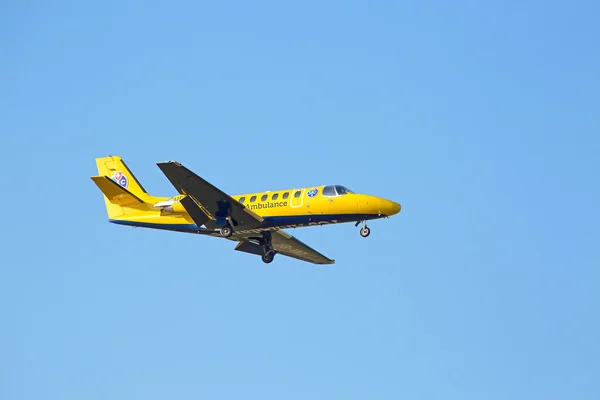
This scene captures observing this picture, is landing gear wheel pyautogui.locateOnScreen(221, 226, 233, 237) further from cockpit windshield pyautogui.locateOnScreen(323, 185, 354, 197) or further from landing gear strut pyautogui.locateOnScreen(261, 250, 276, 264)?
cockpit windshield pyautogui.locateOnScreen(323, 185, 354, 197)

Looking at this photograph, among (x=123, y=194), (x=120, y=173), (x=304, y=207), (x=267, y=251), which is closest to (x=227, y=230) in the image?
(x=267, y=251)

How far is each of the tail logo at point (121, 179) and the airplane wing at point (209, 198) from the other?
7.40 metres

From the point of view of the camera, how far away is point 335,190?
44688 millimetres

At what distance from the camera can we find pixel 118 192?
49688 millimetres

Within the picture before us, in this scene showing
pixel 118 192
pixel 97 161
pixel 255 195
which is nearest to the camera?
pixel 255 195

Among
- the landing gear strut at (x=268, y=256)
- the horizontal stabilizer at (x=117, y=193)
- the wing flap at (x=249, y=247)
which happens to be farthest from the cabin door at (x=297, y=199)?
the horizontal stabilizer at (x=117, y=193)

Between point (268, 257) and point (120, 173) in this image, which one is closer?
point (268, 257)

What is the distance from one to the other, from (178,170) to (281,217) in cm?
525

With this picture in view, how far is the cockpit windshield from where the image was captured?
4459 cm

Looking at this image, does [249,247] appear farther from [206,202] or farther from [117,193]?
[117,193]

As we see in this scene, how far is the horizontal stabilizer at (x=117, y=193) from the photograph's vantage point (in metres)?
49.4

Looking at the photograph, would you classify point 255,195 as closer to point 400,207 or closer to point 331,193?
point 331,193

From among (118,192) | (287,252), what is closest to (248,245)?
(287,252)

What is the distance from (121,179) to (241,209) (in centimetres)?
981
